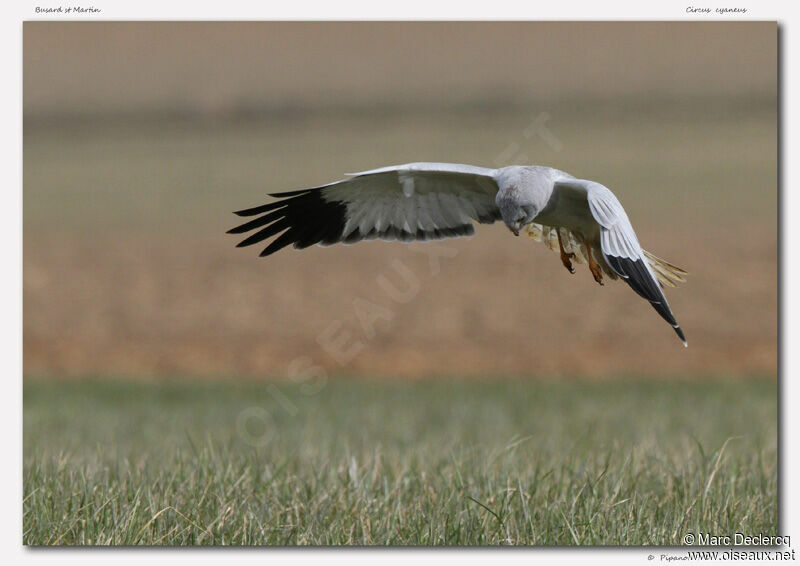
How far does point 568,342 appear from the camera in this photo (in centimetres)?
1202

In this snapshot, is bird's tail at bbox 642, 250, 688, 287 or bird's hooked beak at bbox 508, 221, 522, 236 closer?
bird's hooked beak at bbox 508, 221, 522, 236

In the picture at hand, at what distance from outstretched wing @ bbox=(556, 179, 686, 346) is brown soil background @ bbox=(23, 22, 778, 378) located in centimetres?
466

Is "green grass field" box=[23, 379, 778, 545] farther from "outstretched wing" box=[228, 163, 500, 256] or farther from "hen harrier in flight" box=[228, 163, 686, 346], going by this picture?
"outstretched wing" box=[228, 163, 500, 256]

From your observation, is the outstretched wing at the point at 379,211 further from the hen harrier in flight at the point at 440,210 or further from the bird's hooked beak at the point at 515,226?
the bird's hooked beak at the point at 515,226

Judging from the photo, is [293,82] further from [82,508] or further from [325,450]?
[82,508]

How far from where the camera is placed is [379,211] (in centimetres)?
467

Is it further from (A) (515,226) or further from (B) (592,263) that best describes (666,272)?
(A) (515,226)

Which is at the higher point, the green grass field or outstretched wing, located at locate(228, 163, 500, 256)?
outstretched wing, located at locate(228, 163, 500, 256)

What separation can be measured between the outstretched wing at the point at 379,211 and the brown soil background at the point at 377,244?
3709 mm

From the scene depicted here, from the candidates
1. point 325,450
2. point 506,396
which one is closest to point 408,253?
point 506,396

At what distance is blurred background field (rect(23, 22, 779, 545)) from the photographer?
4.08 meters

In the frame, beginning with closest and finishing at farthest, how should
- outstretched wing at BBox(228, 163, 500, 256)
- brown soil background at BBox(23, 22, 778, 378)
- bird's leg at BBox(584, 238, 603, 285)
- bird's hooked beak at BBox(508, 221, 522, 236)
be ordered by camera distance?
bird's hooked beak at BBox(508, 221, 522, 236) < bird's leg at BBox(584, 238, 603, 285) < outstretched wing at BBox(228, 163, 500, 256) < brown soil background at BBox(23, 22, 778, 378)

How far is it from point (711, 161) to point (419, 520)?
8672 millimetres

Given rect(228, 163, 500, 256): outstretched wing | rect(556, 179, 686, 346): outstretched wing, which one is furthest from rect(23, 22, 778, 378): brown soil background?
rect(556, 179, 686, 346): outstretched wing
